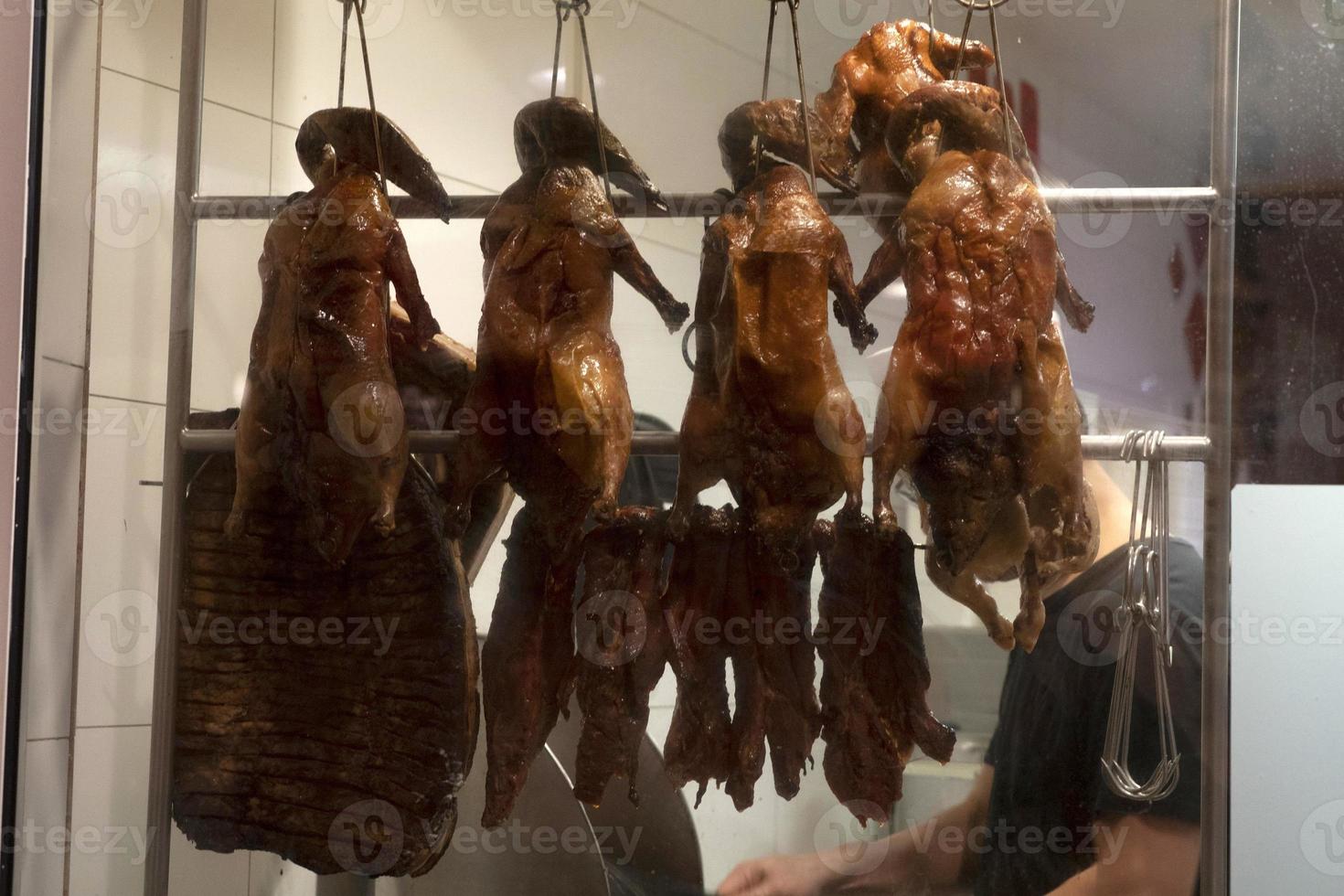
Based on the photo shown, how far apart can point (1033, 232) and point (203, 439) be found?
1615 millimetres

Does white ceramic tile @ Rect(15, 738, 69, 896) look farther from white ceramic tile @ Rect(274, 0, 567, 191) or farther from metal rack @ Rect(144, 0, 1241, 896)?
white ceramic tile @ Rect(274, 0, 567, 191)

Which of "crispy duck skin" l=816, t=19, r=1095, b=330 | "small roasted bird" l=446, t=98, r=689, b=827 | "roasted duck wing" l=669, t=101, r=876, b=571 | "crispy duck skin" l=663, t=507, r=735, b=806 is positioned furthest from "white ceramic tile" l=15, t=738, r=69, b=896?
"crispy duck skin" l=816, t=19, r=1095, b=330

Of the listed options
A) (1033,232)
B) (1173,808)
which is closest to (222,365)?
(1033,232)

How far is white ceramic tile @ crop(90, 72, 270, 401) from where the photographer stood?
97.4 inches

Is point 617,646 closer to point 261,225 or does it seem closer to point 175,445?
point 175,445

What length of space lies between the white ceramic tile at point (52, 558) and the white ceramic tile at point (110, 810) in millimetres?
252

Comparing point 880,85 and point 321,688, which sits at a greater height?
point 880,85

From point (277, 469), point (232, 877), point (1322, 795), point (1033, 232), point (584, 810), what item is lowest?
point (232, 877)

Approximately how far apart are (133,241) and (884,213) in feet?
5.55

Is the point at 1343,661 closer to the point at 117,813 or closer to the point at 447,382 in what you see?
the point at 447,382

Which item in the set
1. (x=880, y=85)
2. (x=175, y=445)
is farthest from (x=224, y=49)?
(x=880, y=85)

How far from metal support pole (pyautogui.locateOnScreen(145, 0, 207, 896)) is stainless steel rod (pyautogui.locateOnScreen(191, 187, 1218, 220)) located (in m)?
0.09

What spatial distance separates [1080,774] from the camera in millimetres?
2545

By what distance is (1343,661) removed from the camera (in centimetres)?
233
